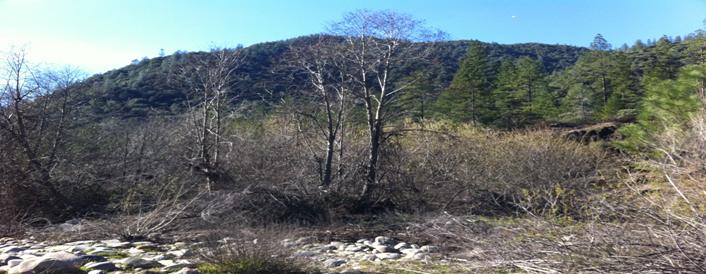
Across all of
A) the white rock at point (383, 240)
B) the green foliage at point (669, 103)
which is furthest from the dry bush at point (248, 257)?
the green foliage at point (669, 103)

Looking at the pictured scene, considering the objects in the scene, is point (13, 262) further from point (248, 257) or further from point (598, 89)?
point (598, 89)

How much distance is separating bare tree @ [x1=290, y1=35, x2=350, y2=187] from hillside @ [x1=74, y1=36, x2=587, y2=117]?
89 cm

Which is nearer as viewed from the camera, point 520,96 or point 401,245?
point 401,245

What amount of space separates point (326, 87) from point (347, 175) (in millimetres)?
2717

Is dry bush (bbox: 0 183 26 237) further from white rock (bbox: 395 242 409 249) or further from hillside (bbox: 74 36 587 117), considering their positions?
hillside (bbox: 74 36 587 117)

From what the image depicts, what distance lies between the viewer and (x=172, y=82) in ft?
74.0

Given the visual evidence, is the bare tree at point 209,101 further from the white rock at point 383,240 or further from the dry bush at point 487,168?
the white rock at point 383,240

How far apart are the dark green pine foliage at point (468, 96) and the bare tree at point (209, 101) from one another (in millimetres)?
21589

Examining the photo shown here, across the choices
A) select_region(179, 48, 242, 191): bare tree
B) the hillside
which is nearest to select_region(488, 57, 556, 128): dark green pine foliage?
the hillside

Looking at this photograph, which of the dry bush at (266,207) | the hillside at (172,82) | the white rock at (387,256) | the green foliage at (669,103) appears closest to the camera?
the white rock at (387,256)

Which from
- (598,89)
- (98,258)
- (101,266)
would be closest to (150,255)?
(98,258)

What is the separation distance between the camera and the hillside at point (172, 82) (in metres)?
20.4

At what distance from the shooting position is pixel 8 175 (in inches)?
543

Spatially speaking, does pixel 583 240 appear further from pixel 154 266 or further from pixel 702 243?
pixel 154 266
